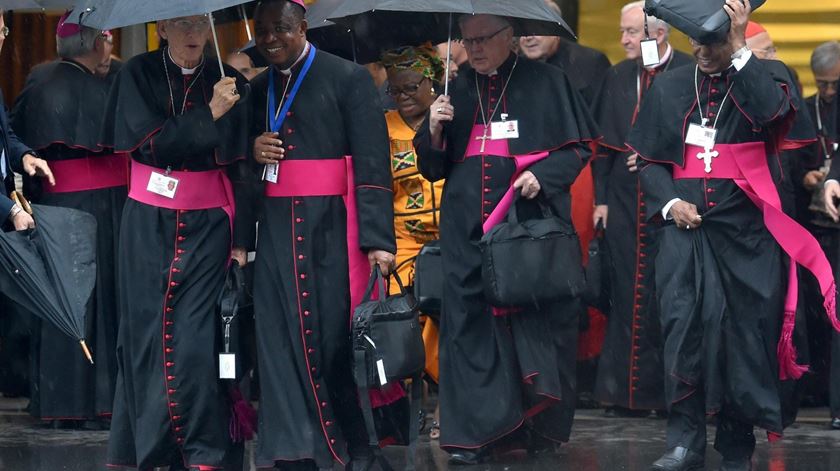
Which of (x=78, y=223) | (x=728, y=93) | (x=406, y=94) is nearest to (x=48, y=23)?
(x=406, y=94)

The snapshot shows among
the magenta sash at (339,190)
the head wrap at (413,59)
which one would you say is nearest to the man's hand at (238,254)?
the magenta sash at (339,190)

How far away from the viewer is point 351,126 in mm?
8219

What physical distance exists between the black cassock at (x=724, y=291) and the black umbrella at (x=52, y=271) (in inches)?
102

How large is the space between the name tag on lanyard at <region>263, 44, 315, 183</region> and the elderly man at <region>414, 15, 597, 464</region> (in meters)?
0.83

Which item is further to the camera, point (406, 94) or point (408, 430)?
point (406, 94)

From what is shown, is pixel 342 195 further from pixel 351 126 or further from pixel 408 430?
pixel 408 430

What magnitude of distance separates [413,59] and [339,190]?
153cm

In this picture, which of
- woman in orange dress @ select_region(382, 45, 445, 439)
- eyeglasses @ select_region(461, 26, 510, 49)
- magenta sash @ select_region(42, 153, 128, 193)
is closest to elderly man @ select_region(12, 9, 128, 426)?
magenta sash @ select_region(42, 153, 128, 193)

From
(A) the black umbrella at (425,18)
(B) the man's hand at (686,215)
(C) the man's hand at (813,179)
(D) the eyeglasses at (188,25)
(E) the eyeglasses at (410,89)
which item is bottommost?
(B) the man's hand at (686,215)

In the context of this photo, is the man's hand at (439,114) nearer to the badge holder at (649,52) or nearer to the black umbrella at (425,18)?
the black umbrella at (425,18)

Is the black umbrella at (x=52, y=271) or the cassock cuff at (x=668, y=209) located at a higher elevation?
the cassock cuff at (x=668, y=209)

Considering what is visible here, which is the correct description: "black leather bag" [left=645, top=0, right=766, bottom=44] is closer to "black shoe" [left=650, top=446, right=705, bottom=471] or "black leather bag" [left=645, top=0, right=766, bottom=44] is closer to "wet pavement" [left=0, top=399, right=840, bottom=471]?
"black shoe" [left=650, top=446, right=705, bottom=471]

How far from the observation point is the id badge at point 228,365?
804cm

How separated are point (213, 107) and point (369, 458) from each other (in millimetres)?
1706
